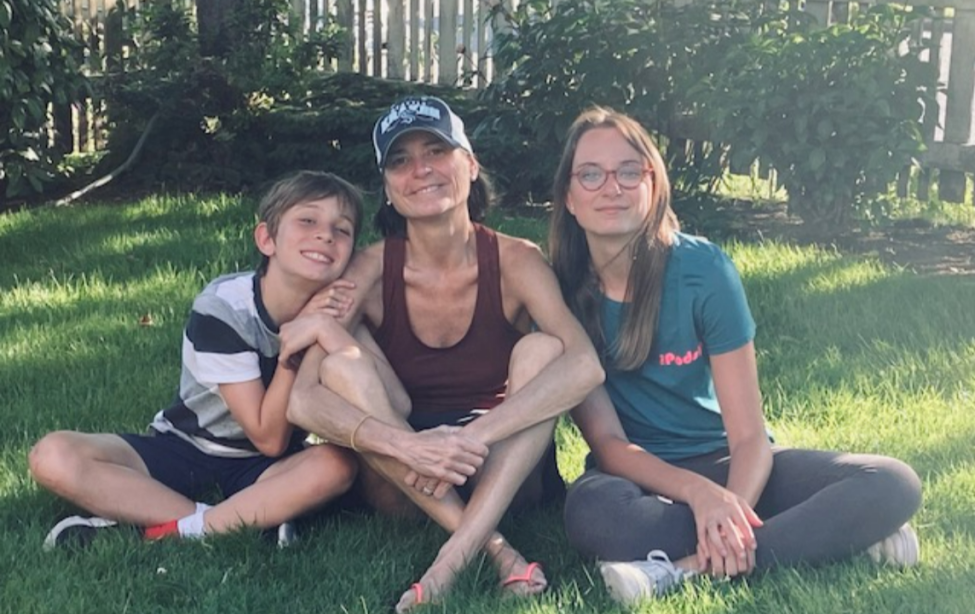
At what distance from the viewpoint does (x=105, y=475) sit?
4.13 meters

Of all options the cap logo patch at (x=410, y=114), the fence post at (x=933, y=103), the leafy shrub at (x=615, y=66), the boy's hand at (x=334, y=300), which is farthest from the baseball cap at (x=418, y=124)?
the fence post at (x=933, y=103)

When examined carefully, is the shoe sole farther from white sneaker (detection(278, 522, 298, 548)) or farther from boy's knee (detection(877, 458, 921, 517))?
white sneaker (detection(278, 522, 298, 548))

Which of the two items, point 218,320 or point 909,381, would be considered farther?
point 909,381

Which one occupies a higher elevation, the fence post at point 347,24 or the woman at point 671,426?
the fence post at point 347,24

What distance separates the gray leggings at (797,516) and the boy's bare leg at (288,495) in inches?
26.6

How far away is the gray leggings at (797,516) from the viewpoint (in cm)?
368

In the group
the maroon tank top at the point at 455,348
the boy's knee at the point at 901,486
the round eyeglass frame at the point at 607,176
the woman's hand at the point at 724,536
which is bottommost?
the woman's hand at the point at 724,536

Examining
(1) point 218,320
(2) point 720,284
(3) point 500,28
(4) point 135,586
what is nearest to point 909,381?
(2) point 720,284

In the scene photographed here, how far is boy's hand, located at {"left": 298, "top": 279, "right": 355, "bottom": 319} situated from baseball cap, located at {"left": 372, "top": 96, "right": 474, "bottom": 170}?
365 mm

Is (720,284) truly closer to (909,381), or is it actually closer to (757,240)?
(909,381)

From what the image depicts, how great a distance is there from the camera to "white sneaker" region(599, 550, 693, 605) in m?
3.53

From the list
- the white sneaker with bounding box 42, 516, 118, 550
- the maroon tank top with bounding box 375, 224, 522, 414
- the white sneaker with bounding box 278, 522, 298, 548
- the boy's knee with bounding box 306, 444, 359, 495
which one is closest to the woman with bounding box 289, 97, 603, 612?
the maroon tank top with bounding box 375, 224, 522, 414

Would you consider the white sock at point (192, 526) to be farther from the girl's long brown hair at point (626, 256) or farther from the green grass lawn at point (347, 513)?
the girl's long brown hair at point (626, 256)

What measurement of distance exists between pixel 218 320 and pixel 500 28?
629 centimetres
